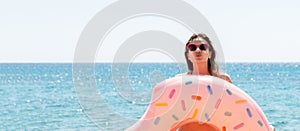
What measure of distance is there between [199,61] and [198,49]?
8 centimetres

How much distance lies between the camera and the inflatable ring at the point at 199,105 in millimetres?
3314

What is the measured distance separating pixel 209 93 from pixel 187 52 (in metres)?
0.31

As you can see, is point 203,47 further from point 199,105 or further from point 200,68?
point 199,105

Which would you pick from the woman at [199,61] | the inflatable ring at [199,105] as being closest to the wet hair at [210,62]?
the woman at [199,61]

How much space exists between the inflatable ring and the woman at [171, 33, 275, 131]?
0.22 feet

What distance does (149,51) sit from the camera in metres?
3.43

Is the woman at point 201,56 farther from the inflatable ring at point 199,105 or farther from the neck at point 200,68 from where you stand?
the inflatable ring at point 199,105

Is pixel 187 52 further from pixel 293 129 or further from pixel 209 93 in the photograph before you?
pixel 293 129

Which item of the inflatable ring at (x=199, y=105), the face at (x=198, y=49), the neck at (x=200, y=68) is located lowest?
the inflatable ring at (x=199, y=105)

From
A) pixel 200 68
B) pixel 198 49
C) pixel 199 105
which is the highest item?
pixel 198 49

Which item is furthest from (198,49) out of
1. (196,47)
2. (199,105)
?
(199,105)

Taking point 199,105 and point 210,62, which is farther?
point 210,62

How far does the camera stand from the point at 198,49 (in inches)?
134

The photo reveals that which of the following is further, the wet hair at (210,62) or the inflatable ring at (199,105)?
the wet hair at (210,62)
